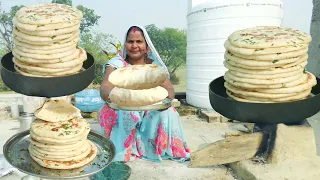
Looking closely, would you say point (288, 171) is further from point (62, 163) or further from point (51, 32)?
point (51, 32)

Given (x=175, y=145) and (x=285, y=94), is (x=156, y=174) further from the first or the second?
(x=285, y=94)

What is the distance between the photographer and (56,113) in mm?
2182

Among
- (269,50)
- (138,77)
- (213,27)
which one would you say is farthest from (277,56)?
(213,27)

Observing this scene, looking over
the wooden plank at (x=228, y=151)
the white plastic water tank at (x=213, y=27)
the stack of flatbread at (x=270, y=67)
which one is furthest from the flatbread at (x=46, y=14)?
the white plastic water tank at (x=213, y=27)

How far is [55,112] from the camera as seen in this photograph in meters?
2.18

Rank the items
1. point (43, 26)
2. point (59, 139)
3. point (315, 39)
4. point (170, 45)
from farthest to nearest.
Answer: point (170, 45) → point (315, 39) → point (59, 139) → point (43, 26)

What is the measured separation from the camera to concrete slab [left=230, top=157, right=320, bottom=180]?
302 cm

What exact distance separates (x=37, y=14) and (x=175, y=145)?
2.78 m

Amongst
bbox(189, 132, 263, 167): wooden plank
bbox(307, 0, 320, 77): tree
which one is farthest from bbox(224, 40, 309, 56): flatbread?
bbox(307, 0, 320, 77): tree

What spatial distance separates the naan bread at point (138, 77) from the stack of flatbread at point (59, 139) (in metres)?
0.42

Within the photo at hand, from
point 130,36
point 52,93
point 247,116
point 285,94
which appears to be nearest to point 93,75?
point 52,93

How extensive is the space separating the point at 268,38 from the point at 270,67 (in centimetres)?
21

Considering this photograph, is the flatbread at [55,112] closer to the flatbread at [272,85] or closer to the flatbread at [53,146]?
the flatbread at [53,146]

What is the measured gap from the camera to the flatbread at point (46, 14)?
1771mm
